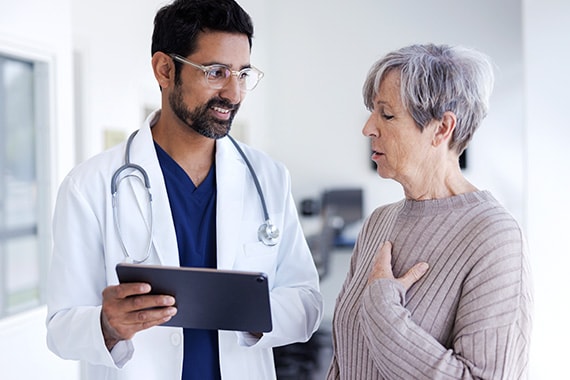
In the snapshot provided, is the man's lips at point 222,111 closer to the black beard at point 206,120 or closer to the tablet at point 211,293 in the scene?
the black beard at point 206,120

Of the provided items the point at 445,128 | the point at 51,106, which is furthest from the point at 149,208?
the point at 51,106

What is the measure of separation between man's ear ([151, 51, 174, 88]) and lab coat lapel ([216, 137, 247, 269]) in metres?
0.18

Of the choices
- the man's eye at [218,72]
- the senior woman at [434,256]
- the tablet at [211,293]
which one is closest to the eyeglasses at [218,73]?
the man's eye at [218,72]

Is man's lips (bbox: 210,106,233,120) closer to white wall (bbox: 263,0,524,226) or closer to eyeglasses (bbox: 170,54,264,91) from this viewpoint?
eyeglasses (bbox: 170,54,264,91)

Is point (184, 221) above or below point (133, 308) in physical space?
above

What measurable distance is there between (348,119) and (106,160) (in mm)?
3866

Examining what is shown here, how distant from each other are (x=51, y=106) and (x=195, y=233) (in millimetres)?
1284

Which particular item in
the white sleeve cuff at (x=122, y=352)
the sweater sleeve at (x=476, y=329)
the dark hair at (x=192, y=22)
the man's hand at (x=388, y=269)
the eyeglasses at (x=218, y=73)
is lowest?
the white sleeve cuff at (x=122, y=352)

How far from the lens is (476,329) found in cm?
102

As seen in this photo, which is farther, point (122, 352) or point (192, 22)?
point (192, 22)

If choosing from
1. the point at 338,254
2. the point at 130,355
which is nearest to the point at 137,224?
the point at 130,355

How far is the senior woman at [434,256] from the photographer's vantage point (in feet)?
3.37

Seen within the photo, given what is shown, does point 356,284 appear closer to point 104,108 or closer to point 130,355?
point 130,355

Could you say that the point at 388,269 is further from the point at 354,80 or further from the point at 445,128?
the point at 354,80
